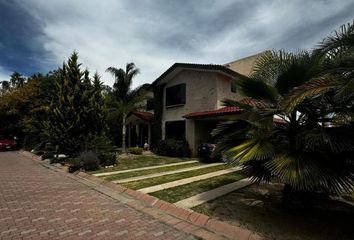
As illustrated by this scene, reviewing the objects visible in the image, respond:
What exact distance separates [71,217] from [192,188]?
3.65 meters

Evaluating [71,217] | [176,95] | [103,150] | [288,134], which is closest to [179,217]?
[71,217]

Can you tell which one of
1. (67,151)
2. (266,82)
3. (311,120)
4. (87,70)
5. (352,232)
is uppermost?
(87,70)

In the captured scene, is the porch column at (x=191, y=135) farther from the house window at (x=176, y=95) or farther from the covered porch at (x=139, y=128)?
the covered porch at (x=139, y=128)

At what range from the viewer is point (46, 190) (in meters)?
7.52

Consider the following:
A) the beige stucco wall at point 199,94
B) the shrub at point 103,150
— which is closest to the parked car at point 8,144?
the shrub at point 103,150

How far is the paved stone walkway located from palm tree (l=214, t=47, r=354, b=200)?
2.11 m

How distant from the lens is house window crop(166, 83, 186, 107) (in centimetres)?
1859

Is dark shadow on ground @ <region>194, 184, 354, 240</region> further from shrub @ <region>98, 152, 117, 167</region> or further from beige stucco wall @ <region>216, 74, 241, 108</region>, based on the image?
beige stucco wall @ <region>216, 74, 241, 108</region>

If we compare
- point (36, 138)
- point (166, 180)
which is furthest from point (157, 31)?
point (36, 138)

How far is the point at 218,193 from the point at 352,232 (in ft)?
10.7

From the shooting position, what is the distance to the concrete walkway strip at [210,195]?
5.94 metres

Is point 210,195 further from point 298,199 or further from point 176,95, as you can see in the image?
point 176,95

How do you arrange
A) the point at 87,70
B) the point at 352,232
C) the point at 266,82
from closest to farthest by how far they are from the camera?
the point at 352,232 → the point at 266,82 → the point at 87,70

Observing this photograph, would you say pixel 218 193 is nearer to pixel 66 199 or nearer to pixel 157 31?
pixel 66 199
